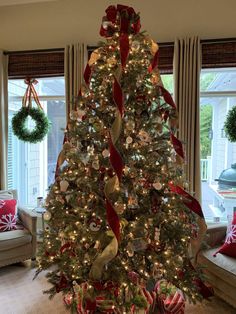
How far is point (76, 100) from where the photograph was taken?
213 centimetres

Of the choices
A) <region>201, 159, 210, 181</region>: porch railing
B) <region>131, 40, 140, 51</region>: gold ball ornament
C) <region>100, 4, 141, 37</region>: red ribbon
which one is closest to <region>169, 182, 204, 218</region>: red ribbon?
<region>131, 40, 140, 51</region>: gold ball ornament

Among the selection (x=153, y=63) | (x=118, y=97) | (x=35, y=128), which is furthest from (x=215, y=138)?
(x=35, y=128)

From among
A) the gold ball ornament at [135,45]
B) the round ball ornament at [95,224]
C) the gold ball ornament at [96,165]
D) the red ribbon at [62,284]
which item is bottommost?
the red ribbon at [62,284]

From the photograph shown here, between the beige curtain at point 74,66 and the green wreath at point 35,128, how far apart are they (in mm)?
396

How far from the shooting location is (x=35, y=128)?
3.68 metres

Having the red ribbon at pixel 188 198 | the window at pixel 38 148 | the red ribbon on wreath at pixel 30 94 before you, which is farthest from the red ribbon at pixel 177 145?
the red ribbon on wreath at pixel 30 94

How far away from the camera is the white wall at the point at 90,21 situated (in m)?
3.36

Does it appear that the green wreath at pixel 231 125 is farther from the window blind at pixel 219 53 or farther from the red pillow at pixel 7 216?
the red pillow at pixel 7 216

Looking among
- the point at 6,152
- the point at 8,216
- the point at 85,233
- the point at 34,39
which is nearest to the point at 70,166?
the point at 85,233

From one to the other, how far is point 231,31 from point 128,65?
6.66 feet

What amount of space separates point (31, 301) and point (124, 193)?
1451 millimetres

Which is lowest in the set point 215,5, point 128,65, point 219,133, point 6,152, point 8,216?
point 8,216

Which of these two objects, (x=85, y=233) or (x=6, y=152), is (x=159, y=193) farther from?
(x=6, y=152)

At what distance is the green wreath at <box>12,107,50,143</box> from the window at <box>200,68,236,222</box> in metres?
2.12
